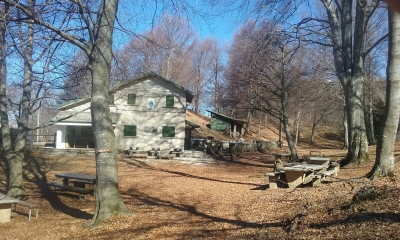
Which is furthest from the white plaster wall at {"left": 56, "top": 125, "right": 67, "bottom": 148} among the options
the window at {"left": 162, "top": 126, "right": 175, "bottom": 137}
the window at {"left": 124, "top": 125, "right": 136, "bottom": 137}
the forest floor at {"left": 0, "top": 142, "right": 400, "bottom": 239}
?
the forest floor at {"left": 0, "top": 142, "right": 400, "bottom": 239}

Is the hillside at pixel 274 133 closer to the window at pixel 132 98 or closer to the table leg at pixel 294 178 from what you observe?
the window at pixel 132 98

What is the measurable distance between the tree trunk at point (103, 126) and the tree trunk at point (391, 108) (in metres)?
5.87

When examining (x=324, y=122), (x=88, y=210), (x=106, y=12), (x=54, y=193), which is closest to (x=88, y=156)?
(x=54, y=193)

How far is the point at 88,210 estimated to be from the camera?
35.0 feet

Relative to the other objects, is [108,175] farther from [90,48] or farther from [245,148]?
[245,148]

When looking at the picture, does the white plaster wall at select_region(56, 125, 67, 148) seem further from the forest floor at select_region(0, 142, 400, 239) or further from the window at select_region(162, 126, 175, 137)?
the forest floor at select_region(0, 142, 400, 239)

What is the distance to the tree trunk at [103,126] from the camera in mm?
7555

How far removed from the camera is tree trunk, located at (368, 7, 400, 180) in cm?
827

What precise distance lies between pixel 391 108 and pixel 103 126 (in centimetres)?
636

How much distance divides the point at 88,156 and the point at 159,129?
6526mm

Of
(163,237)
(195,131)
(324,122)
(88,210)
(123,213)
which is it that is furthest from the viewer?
(324,122)

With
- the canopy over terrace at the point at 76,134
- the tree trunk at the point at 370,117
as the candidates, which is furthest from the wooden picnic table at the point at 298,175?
the tree trunk at the point at 370,117

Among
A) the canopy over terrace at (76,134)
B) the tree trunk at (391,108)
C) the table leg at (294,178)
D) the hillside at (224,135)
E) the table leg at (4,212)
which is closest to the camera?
the tree trunk at (391,108)

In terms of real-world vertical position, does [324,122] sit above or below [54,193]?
above
